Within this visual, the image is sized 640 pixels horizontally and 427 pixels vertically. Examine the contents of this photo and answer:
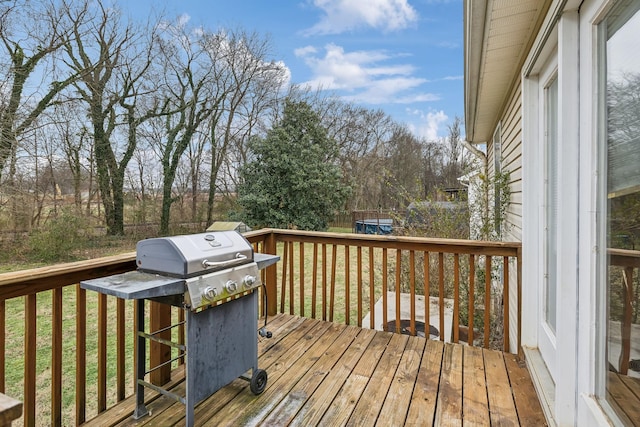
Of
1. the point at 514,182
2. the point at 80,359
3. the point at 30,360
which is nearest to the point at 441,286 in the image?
the point at 514,182

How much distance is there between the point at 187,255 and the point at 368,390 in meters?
1.42

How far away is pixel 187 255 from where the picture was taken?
174cm

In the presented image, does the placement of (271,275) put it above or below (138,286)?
below

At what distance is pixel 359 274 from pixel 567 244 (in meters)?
1.83

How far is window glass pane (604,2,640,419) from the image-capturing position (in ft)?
3.74

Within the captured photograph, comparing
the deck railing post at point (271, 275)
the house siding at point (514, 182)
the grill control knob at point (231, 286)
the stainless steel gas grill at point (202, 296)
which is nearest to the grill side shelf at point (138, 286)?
the stainless steel gas grill at point (202, 296)

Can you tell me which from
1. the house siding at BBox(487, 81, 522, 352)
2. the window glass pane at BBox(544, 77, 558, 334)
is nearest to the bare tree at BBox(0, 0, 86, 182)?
the house siding at BBox(487, 81, 522, 352)

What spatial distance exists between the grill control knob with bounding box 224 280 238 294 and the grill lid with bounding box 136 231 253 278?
0.30 ft

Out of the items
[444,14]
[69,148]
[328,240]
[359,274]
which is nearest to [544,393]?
[359,274]

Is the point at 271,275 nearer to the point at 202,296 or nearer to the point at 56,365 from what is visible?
the point at 202,296

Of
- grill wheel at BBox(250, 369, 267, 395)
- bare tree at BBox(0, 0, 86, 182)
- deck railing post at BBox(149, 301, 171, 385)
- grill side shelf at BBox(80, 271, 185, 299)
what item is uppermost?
bare tree at BBox(0, 0, 86, 182)

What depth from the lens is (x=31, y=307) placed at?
1.71 m

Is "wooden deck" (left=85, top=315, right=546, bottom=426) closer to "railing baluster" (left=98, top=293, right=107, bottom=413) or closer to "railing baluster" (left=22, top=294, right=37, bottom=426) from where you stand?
"railing baluster" (left=98, top=293, right=107, bottom=413)

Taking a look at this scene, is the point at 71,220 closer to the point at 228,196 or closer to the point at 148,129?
the point at 148,129
